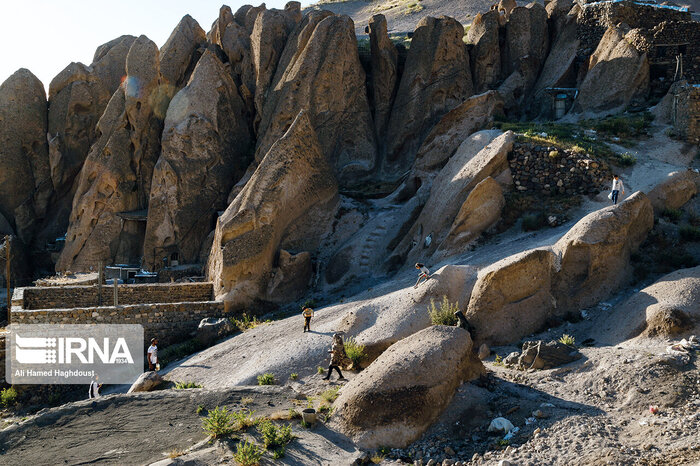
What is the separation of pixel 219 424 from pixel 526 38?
2550cm

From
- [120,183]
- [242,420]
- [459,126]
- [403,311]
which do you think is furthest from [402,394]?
[120,183]

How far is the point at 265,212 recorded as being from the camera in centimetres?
2144

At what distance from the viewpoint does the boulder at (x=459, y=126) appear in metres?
23.6

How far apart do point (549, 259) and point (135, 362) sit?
487 inches

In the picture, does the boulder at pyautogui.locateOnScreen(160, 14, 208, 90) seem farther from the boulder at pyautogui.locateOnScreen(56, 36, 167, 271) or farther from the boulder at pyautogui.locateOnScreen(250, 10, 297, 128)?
the boulder at pyautogui.locateOnScreen(250, 10, 297, 128)

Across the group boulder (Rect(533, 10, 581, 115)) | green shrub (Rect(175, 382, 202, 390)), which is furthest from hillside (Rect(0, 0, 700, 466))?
boulder (Rect(533, 10, 581, 115))

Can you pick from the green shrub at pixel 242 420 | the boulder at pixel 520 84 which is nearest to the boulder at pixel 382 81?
the boulder at pixel 520 84

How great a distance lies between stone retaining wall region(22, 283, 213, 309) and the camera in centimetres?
2103

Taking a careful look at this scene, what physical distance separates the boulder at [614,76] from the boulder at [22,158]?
95.9 feet

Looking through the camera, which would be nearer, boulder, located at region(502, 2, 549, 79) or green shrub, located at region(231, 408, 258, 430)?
green shrub, located at region(231, 408, 258, 430)

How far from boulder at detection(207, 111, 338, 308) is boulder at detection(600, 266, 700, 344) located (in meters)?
11.4

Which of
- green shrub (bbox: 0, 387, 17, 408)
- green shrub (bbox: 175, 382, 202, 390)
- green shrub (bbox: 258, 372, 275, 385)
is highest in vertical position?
green shrub (bbox: 258, 372, 275, 385)

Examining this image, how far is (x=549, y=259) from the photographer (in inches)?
583

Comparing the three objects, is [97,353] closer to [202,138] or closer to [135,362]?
[135,362]
